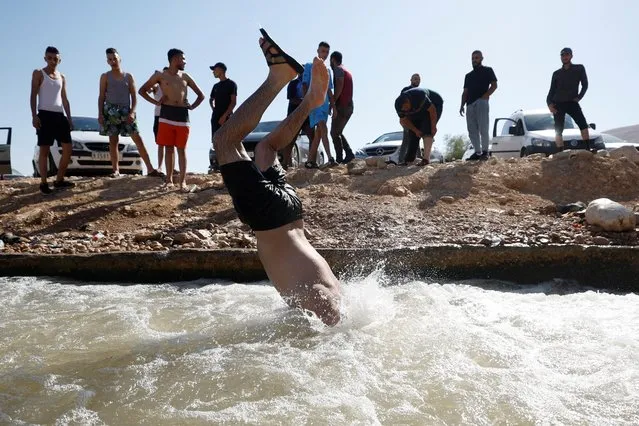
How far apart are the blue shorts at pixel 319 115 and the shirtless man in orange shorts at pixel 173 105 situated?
190 centimetres

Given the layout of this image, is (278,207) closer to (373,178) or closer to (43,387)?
(43,387)

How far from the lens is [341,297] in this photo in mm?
3682

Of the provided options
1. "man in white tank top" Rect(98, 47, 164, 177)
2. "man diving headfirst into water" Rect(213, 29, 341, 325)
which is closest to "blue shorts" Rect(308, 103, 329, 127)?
"man in white tank top" Rect(98, 47, 164, 177)

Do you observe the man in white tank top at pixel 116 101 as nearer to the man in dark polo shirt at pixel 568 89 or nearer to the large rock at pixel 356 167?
the large rock at pixel 356 167

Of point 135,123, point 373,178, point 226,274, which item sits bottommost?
point 226,274

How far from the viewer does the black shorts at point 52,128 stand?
877 cm

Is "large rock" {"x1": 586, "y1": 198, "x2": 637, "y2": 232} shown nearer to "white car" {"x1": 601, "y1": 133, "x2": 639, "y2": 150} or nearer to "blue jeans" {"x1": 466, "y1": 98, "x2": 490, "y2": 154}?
"blue jeans" {"x1": 466, "y1": 98, "x2": 490, "y2": 154}

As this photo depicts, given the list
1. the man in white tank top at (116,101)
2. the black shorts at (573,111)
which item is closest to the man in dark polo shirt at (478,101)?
the black shorts at (573,111)

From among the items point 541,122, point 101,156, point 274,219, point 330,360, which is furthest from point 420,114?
point 330,360

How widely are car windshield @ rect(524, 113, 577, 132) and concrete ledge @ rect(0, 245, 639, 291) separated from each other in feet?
30.4

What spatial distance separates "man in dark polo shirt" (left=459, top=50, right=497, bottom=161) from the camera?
9.98 m

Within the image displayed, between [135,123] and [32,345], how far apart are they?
6279 millimetres

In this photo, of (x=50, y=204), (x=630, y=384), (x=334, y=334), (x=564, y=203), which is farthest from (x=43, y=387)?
(x=564, y=203)

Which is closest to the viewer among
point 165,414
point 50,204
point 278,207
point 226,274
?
point 165,414
